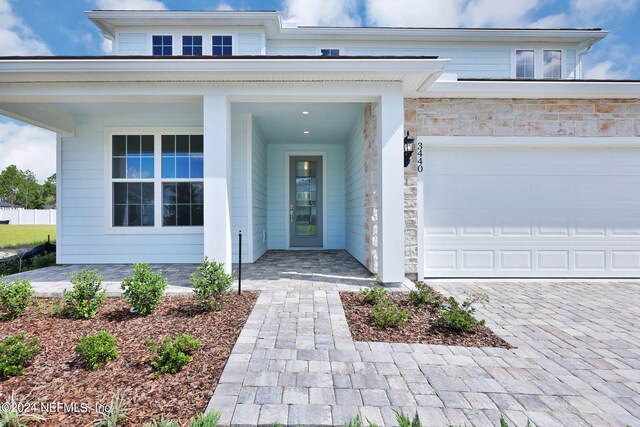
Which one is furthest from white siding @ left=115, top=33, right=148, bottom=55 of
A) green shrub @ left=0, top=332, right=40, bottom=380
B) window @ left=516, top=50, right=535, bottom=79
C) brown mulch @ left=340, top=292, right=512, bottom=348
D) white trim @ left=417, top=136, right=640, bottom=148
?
window @ left=516, top=50, right=535, bottom=79

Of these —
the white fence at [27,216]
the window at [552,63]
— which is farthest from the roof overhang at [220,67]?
the white fence at [27,216]

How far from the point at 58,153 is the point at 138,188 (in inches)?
65.7

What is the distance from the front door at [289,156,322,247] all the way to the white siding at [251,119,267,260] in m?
0.78

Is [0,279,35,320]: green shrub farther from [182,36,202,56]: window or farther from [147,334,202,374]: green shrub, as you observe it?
[182,36,202,56]: window

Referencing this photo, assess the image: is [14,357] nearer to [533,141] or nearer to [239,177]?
[239,177]

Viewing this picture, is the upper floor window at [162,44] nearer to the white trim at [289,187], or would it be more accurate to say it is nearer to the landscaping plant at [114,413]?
the white trim at [289,187]

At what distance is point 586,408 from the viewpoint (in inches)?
72.0

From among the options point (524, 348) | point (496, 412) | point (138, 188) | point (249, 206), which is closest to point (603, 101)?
point (524, 348)

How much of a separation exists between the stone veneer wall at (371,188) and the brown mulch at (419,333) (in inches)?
63.3

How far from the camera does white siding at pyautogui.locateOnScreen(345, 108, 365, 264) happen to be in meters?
5.97

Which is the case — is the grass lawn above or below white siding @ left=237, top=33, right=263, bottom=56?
below

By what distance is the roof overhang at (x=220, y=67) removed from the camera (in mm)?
4008

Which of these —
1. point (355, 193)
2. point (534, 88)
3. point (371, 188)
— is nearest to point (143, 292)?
point (371, 188)

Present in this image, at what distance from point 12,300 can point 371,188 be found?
462cm
